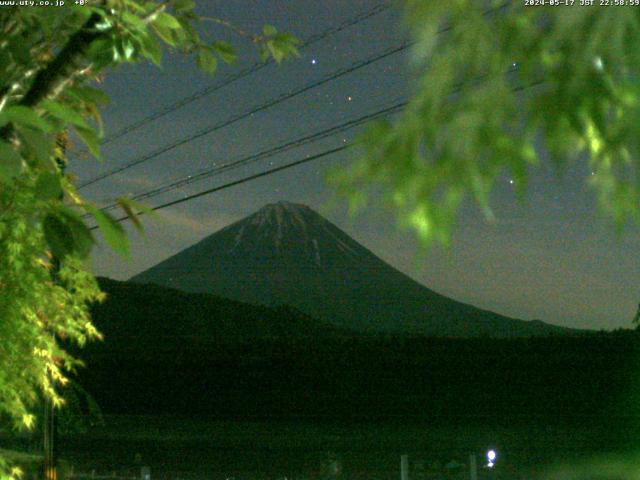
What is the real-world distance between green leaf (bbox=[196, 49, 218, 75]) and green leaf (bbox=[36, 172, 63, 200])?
126cm

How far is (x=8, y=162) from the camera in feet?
4.72

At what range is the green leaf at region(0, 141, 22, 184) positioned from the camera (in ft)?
4.71

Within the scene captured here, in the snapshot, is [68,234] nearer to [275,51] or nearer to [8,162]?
[8,162]

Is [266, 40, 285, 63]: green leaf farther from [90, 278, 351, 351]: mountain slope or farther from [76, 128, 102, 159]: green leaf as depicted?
[90, 278, 351, 351]: mountain slope

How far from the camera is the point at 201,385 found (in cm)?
3184

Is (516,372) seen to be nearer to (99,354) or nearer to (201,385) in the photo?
(201,385)

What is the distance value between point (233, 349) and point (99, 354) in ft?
15.9

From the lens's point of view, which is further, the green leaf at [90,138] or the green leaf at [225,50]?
the green leaf at [225,50]

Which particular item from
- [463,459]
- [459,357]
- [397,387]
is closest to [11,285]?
[463,459]

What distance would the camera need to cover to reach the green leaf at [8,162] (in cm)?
143

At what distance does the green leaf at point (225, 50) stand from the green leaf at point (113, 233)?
3.97 ft

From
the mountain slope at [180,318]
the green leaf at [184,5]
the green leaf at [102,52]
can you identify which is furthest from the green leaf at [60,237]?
the mountain slope at [180,318]

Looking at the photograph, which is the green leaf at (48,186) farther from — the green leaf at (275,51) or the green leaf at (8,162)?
the green leaf at (275,51)

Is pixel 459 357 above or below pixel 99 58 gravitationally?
above
